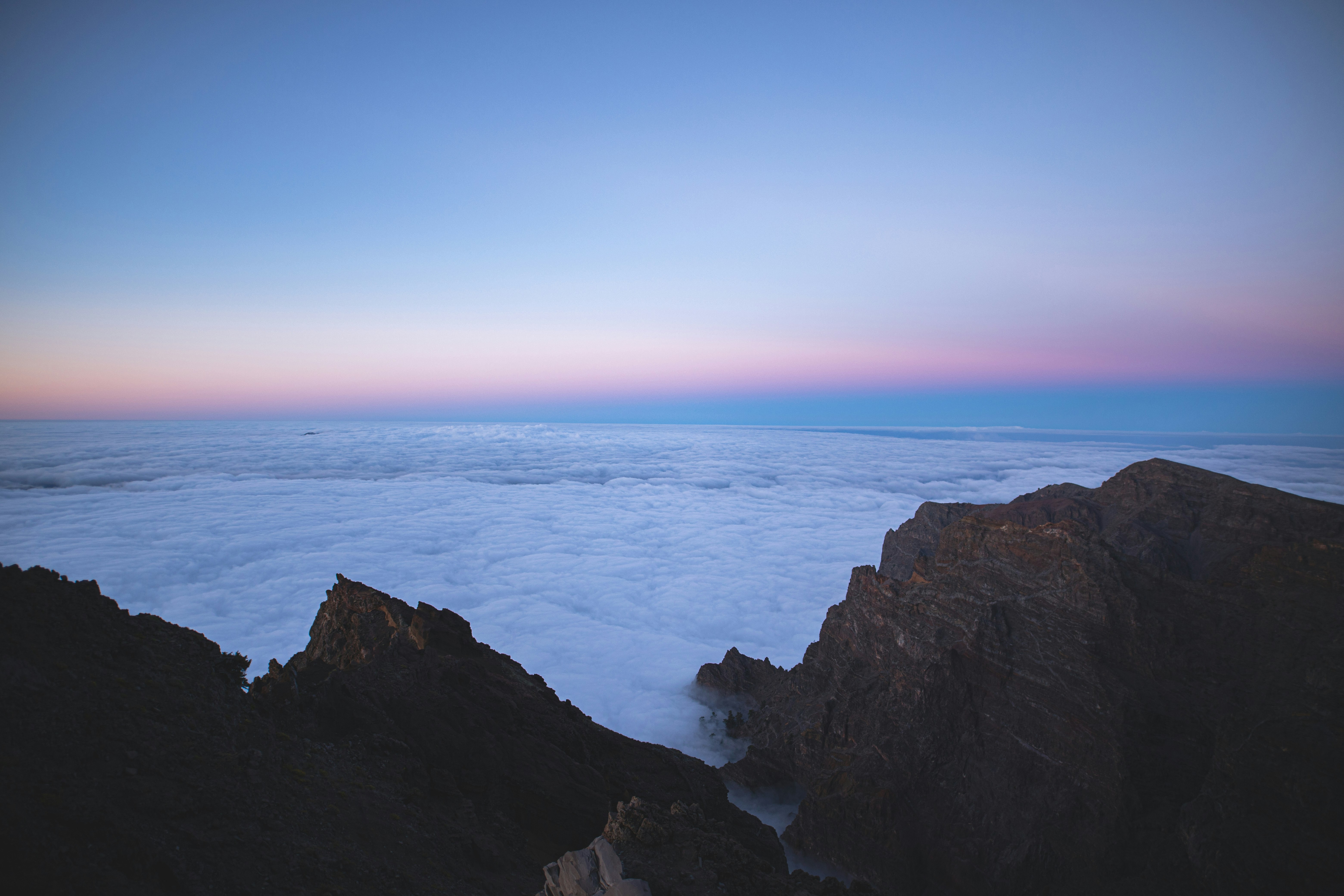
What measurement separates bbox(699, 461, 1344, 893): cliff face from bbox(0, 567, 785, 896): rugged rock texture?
5238 millimetres

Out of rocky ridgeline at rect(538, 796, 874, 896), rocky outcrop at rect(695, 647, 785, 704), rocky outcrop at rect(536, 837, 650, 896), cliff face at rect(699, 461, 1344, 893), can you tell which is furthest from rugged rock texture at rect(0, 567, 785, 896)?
rocky outcrop at rect(695, 647, 785, 704)

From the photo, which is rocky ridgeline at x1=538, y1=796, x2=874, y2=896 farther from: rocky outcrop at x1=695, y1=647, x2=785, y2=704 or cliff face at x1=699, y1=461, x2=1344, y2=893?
rocky outcrop at x1=695, y1=647, x2=785, y2=704

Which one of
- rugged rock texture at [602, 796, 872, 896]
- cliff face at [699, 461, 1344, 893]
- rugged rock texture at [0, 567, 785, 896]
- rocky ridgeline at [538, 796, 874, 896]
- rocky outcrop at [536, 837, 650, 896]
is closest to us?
rugged rock texture at [0, 567, 785, 896]

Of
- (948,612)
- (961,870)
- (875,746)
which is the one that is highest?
(948,612)

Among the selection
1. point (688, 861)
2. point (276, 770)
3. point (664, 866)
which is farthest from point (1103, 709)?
point (276, 770)

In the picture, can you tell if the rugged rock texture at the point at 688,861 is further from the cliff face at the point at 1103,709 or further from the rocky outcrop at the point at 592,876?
the cliff face at the point at 1103,709

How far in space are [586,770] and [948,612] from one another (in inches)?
450

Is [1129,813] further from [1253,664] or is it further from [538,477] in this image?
[538,477]

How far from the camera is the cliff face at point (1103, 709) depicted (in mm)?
9664

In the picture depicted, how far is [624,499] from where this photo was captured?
109m

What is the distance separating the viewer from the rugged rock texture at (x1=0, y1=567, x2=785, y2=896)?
5777mm

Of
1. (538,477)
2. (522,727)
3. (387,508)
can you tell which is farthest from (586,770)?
(538,477)

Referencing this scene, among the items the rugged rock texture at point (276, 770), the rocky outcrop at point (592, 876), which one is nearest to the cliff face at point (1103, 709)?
the rugged rock texture at point (276, 770)

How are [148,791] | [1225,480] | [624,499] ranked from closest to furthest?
[148,791]
[1225,480]
[624,499]
